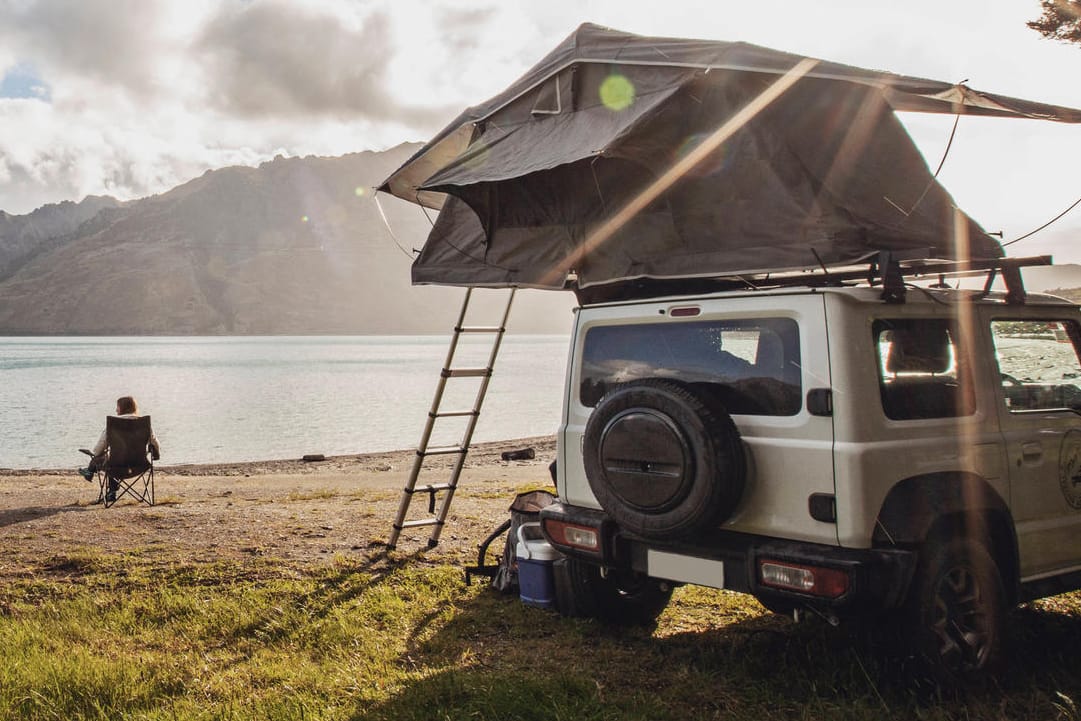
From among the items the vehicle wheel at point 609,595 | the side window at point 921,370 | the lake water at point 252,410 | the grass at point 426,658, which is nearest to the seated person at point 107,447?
the grass at point 426,658

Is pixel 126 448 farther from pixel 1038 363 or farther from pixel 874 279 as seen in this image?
pixel 1038 363

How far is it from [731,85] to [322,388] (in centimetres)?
7159

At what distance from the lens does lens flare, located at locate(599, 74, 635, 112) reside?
20.5 ft

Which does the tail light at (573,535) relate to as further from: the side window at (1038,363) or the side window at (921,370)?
the side window at (1038,363)

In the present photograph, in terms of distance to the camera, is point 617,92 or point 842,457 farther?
point 617,92

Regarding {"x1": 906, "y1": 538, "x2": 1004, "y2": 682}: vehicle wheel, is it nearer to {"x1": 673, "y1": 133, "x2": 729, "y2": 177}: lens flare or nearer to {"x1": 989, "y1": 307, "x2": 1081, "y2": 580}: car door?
{"x1": 989, "y1": 307, "x2": 1081, "y2": 580}: car door

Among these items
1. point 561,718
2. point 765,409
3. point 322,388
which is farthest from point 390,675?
point 322,388

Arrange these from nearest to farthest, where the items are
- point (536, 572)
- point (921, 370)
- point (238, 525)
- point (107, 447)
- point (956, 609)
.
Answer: point (956, 609), point (921, 370), point (536, 572), point (238, 525), point (107, 447)

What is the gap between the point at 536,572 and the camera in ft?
20.2

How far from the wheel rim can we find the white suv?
0.01 m

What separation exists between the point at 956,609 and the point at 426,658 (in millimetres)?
3079

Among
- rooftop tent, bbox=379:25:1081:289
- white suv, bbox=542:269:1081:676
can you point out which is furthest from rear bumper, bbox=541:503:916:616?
rooftop tent, bbox=379:25:1081:289

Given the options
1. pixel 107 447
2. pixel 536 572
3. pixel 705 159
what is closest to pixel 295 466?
pixel 107 447

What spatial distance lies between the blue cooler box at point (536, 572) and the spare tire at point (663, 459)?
1602 millimetres
